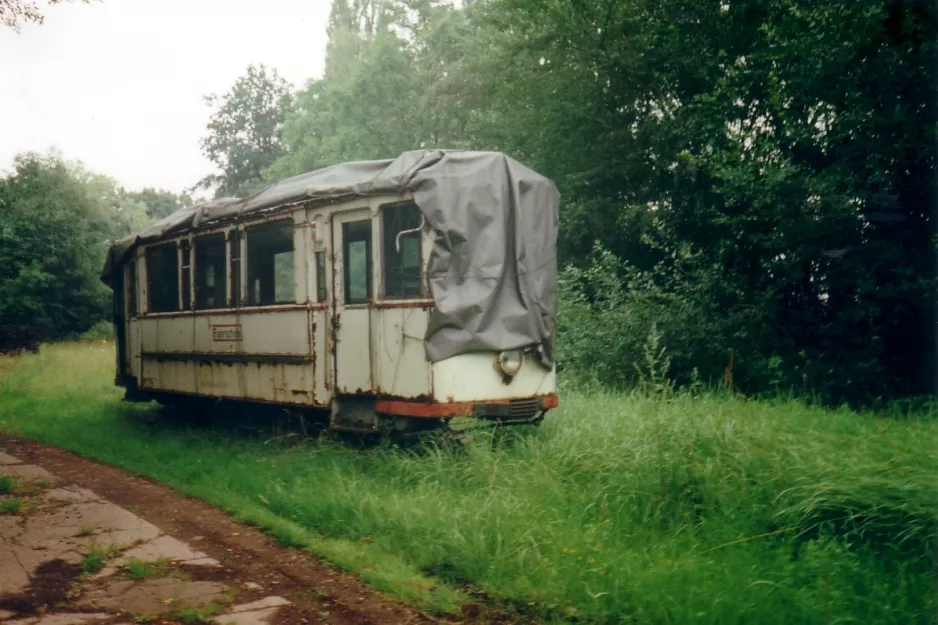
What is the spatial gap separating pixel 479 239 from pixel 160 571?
427 centimetres

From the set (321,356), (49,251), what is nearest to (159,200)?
(49,251)

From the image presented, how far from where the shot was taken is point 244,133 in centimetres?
4950

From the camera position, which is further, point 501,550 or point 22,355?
point 22,355

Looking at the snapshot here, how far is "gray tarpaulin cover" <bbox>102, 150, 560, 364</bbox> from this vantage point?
8047mm

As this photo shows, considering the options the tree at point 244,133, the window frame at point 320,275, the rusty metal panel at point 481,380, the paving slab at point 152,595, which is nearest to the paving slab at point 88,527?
the paving slab at point 152,595

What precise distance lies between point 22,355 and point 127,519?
19927 millimetres

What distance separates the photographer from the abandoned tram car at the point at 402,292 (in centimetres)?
809

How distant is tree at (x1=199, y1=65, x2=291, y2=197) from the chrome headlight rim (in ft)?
139

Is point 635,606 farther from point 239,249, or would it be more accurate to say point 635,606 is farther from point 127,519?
point 239,249

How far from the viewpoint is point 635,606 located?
4516 mm

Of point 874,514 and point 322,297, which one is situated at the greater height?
point 322,297

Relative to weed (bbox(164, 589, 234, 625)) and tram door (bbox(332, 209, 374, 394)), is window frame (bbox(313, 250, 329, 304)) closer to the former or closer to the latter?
tram door (bbox(332, 209, 374, 394))

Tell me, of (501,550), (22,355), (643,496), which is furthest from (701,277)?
(22,355)

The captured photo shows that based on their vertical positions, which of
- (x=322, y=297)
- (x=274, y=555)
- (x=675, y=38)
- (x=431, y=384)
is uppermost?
(x=675, y=38)
